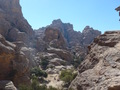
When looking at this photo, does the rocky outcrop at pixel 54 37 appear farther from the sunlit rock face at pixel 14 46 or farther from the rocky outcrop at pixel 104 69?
the rocky outcrop at pixel 104 69

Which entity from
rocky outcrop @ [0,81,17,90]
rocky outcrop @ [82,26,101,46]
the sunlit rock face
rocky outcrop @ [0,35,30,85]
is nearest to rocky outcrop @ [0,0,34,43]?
the sunlit rock face

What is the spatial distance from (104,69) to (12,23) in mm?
70540

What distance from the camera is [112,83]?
904 cm

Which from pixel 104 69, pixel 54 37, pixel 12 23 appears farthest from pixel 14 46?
pixel 54 37

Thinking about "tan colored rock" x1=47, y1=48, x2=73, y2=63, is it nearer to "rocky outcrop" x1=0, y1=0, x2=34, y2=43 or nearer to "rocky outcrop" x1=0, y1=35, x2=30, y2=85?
"rocky outcrop" x1=0, y1=0, x2=34, y2=43

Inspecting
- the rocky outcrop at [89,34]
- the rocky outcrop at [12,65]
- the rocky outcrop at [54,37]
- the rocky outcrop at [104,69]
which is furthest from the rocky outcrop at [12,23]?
the rocky outcrop at [89,34]

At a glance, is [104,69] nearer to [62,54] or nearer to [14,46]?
[14,46]

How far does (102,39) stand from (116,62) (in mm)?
5717

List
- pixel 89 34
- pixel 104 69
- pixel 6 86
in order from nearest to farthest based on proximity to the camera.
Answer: pixel 104 69 < pixel 6 86 < pixel 89 34

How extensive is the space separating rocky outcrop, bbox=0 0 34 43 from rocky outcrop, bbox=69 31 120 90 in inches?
2202

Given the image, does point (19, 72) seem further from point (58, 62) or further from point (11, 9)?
point (11, 9)

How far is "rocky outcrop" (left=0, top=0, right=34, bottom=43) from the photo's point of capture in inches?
2803

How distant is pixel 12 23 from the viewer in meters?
78.2

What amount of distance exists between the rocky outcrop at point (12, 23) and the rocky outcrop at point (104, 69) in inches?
2202
